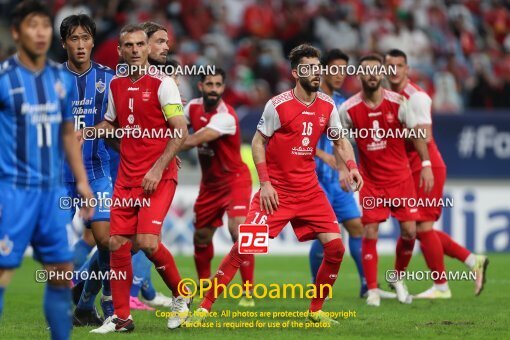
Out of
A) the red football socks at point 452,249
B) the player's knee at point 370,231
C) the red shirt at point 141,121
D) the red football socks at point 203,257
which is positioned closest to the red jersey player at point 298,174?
the red shirt at point 141,121

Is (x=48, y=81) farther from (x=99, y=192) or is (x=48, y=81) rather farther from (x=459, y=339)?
(x=459, y=339)

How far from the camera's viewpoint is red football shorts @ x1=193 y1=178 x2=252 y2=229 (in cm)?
1224

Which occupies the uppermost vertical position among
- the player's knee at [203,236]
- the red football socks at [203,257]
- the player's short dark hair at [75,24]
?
the player's short dark hair at [75,24]

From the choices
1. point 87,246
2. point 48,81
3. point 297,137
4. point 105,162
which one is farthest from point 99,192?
point 48,81

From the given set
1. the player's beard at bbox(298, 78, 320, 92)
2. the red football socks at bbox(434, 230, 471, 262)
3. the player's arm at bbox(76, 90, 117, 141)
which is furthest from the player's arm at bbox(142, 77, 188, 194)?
the red football socks at bbox(434, 230, 471, 262)

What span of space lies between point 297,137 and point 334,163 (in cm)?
212

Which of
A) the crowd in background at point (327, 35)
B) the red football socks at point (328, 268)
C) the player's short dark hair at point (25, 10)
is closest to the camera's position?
the player's short dark hair at point (25, 10)

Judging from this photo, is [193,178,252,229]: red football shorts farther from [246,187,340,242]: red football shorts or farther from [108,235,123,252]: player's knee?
[108,235,123,252]: player's knee

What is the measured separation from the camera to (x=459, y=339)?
9211mm

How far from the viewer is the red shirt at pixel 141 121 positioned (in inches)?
375

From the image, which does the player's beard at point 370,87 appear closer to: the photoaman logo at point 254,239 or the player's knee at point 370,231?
the player's knee at point 370,231

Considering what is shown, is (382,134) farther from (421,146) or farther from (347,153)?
(347,153)

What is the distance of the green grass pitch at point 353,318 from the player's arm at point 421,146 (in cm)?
142

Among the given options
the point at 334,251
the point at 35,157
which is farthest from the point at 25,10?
the point at 334,251
